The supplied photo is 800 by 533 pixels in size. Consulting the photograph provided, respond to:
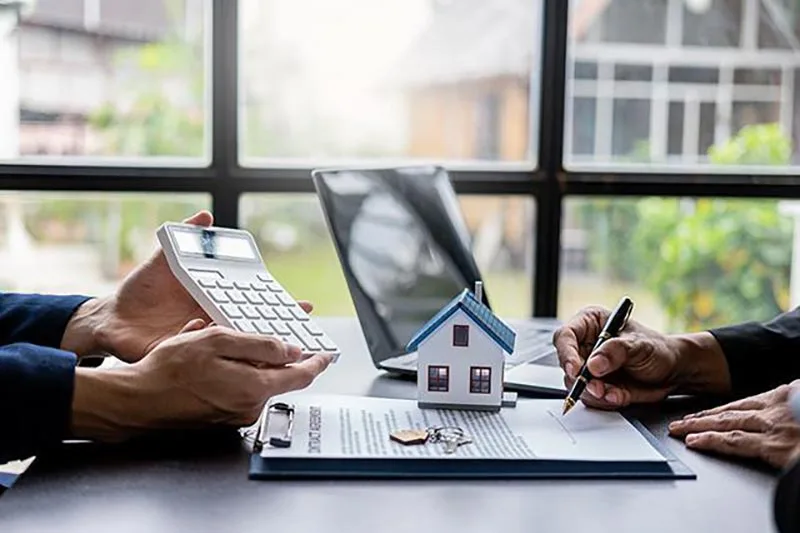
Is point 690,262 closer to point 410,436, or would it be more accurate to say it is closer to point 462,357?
point 462,357

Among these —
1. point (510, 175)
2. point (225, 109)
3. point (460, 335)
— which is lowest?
point (460, 335)

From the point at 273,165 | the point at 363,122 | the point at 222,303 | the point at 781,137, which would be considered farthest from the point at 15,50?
the point at 781,137

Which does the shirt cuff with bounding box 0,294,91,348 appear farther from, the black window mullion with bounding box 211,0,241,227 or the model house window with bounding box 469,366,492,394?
the black window mullion with bounding box 211,0,241,227

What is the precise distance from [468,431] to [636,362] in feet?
0.86

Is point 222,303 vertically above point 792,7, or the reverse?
point 792,7

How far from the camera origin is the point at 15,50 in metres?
2.26

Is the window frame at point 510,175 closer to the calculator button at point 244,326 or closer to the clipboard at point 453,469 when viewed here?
the calculator button at point 244,326

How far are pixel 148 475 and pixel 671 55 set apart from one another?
6.22 feet

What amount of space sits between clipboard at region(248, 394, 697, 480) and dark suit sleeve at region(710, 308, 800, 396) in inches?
13.2

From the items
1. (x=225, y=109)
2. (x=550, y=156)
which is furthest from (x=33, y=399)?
(x=550, y=156)

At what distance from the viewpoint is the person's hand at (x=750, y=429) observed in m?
0.95

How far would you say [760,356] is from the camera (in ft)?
4.06

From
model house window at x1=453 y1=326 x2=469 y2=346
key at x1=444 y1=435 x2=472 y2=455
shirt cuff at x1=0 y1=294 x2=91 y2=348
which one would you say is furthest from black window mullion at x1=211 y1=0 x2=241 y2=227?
key at x1=444 y1=435 x2=472 y2=455

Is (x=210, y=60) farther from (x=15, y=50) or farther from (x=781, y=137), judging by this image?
(x=781, y=137)
